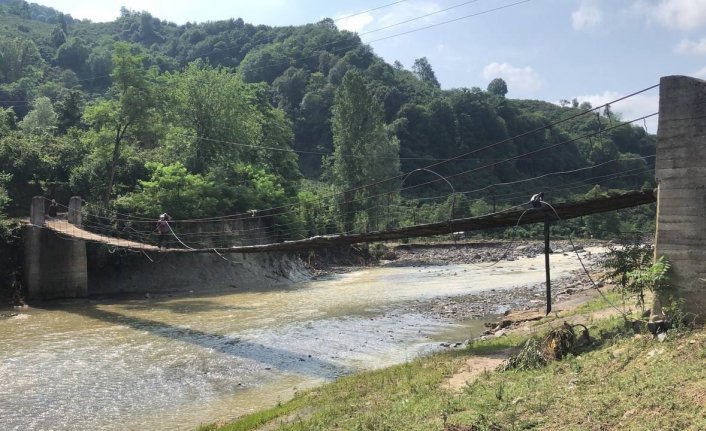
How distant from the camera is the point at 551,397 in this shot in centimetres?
525

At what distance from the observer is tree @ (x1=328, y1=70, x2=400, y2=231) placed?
138 feet

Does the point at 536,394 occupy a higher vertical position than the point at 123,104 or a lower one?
lower

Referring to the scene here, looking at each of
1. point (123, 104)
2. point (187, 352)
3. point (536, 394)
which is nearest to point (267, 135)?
point (123, 104)

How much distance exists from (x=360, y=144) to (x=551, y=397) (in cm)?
3851

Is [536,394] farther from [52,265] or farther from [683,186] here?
[52,265]

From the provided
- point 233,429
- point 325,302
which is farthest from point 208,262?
point 233,429

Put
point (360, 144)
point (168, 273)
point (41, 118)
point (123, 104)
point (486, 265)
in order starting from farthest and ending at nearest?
1. point (360, 144)
2. point (41, 118)
3. point (486, 265)
4. point (123, 104)
5. point (168, 273)

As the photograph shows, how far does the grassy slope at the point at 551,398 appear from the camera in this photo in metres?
4.59

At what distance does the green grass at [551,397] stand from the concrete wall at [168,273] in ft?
46.1

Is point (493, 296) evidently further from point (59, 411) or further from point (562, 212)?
point (59, 411)

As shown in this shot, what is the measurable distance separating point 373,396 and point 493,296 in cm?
1335

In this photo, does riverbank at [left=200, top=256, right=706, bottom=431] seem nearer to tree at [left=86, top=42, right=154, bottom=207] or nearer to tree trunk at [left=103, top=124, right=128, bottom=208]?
tree trunk at [left=103, top=124, right=128, bottom=208]

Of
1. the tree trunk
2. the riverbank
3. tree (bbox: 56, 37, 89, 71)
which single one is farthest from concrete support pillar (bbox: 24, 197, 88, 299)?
tree (bbox: 56, 37, 89, 71)

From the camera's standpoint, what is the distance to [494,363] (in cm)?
775
